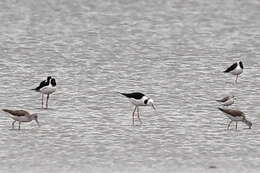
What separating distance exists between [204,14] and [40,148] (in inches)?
1186

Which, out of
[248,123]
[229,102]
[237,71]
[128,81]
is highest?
[237,71]

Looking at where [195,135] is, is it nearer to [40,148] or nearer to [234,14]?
[40,148]

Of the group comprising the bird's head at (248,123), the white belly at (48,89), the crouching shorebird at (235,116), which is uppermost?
the white belly at (48,89)

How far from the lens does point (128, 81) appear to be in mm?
29859

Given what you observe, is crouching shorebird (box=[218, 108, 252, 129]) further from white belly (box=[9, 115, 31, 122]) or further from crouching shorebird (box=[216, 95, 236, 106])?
white belly (box=[9, 115, 31, 122])

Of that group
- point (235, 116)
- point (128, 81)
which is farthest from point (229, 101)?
point (128, 81)

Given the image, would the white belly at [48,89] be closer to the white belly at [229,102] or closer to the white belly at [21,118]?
the white belly at [21,118]

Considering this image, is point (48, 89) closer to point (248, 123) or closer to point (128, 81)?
point (128, 81)

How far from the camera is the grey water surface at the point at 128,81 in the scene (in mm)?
19250

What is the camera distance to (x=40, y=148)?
65.0 ft

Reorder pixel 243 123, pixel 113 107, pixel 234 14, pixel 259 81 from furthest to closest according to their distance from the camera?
pixel 234 14
pixel 259 81
pixel 113 107
pixel 243 123

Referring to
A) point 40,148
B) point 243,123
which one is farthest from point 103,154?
point 243,123

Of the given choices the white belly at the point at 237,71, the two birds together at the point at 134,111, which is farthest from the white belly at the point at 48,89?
the white belly at the point at 237,71

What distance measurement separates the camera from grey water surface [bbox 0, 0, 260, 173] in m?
19.2
